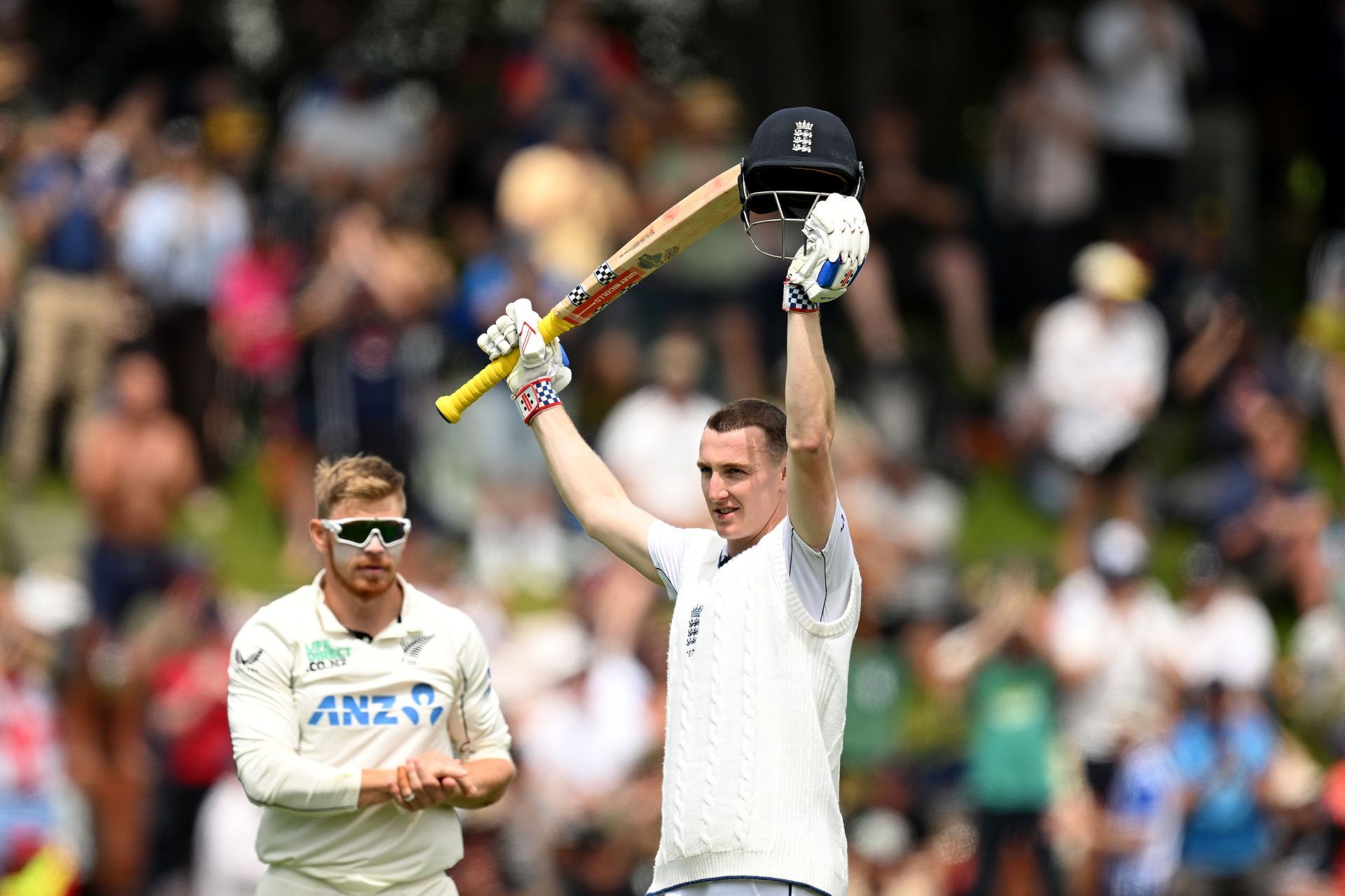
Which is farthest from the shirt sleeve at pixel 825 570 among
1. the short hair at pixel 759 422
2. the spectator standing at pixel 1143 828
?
the spectator standing at pixel 1143 828

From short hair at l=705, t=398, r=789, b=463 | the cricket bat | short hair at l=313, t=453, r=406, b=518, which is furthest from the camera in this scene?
short hair at l=313, t=453, r=406, b=518

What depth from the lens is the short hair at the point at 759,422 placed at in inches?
278

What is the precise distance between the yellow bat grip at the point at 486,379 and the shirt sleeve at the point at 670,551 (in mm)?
834

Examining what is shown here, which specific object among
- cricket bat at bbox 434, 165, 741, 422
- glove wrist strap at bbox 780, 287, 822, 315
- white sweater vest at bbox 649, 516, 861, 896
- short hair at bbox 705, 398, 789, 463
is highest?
Answer: cricket bat at bbox 434, 165, 741, 422

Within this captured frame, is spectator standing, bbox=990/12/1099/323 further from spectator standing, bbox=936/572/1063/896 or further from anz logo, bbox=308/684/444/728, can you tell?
anz logo, bbox=308/684/444/728

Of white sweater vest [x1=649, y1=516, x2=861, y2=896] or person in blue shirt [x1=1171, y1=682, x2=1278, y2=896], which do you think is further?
person in blue shirt [x1=1171, y1=682, x2=1278, y2=896]

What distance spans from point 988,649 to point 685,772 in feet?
25.7

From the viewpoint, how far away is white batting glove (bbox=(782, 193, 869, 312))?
6508 millimetres

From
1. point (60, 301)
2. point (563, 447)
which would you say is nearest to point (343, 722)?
point (563, 447)

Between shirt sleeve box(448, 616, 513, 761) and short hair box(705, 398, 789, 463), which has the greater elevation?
short hair box(705, 398, 789, 463)

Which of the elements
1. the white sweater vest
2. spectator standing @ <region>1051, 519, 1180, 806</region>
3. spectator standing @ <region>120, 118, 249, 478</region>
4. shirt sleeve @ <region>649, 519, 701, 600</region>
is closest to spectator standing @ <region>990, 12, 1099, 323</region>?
spectator standing @ <region>1051, 519, 1180, 806</region>

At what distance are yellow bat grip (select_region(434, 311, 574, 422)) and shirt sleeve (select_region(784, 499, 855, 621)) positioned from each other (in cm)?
150

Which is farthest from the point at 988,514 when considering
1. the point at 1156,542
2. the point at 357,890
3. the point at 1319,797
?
the point at 357,890

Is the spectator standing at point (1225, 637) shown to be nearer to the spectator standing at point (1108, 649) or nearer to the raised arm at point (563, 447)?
the spectator standing at point (1108, 649)
